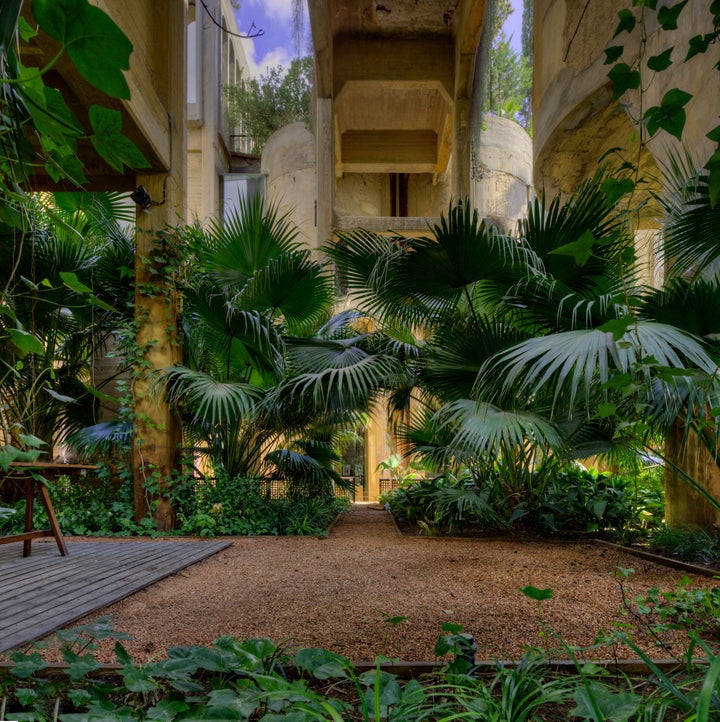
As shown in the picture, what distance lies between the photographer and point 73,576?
254 cm

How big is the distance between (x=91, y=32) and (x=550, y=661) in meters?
1.48

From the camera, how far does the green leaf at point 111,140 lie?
85 cm

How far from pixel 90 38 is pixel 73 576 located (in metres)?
2.50

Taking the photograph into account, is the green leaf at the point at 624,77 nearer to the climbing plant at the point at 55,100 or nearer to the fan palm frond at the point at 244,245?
the climbing plant at the point at 55,100

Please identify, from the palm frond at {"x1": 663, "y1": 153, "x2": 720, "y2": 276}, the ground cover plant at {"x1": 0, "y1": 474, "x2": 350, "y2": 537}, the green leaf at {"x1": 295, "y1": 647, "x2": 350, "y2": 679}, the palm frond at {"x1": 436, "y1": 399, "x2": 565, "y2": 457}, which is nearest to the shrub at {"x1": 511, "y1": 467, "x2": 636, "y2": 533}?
the palm frond at {"x1": 436, "y1": 399, "x2": 565, "y2": 457}

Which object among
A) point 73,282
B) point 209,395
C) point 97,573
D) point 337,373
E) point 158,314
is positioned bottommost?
point 97,573

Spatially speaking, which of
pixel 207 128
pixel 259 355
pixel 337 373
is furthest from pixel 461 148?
pixel 207 128

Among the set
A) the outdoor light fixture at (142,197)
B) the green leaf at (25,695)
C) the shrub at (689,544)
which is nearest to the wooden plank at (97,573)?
the green leaf at (25,695)

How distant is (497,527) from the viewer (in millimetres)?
4188

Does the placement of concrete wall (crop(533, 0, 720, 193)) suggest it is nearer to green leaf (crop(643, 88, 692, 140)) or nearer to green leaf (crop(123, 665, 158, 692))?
green leaf (crop(643, 88, 692, 140))

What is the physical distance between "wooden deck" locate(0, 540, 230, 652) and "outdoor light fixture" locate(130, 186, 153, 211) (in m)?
2.48

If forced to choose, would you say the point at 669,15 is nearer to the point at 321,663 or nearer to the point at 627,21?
the point at 627,21

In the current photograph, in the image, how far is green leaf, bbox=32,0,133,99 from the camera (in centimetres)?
64

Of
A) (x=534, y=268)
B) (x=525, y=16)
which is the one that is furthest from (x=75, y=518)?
(x=525, y=16)
